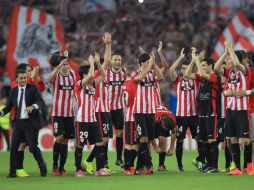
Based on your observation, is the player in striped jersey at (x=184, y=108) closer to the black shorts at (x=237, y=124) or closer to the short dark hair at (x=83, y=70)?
the black shorts at (x=237, y=124)

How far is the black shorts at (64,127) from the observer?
18.1m

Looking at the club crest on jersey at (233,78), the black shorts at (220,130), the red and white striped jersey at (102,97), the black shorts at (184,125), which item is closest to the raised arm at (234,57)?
the club crest on jersey at (233,78)

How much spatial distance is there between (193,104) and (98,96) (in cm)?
190

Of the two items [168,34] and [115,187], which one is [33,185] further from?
[168,34]

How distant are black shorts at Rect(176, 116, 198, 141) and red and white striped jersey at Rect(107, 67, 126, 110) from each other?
146 cm

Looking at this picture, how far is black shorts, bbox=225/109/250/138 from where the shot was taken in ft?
56.7

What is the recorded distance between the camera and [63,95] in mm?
18250

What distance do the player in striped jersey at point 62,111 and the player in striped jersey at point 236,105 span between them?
9.39 feet

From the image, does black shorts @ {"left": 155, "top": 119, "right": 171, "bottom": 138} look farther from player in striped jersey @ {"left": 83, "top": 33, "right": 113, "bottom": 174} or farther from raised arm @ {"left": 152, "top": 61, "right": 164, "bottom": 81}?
raised arm @ {"left": 152, "top": 61, "right": 164, "bottom": 81}

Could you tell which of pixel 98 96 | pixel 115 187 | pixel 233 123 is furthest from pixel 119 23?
pixel 115 187

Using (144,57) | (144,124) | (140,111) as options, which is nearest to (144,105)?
(140,111)

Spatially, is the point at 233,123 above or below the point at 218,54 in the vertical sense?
below

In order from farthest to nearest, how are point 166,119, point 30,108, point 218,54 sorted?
point 218,54, point 166,119, point 30,108

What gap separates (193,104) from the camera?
18.9 meters
